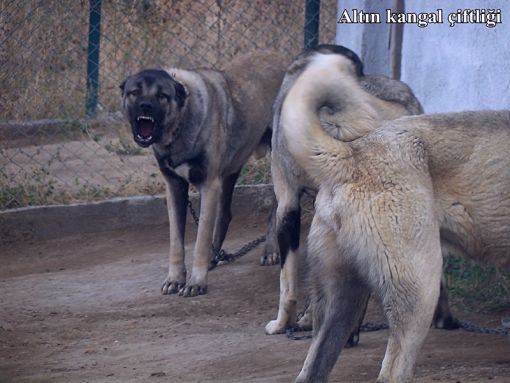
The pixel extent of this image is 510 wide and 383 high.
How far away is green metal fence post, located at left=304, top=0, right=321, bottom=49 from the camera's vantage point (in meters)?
8.38

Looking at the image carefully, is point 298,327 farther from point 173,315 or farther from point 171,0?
point 171,0

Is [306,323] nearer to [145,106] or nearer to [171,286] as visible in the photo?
[171,286]

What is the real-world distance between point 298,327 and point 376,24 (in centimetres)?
303

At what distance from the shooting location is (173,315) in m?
6.15

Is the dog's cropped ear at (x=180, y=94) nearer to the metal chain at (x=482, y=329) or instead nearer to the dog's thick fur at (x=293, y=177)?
the dog's thick fur at (x=293, y=177)

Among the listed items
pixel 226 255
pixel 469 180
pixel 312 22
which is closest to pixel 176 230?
pixel 226 255

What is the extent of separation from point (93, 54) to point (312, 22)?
2.01m

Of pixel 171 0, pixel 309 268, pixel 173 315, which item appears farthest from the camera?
pixel 171 0

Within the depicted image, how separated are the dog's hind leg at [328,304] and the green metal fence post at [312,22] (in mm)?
4417

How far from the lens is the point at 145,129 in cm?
654

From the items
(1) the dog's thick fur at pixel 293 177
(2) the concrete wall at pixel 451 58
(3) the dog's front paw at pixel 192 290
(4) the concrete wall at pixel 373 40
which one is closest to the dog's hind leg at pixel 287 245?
(1) the dog's thick fur at pixel 293 177

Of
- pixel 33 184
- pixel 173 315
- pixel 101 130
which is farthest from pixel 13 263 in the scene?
pixel 101 130

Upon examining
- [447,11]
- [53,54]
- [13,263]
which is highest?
[447,11]

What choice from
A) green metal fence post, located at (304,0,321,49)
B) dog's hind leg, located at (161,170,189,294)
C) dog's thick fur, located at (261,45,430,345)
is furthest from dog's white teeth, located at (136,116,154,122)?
green metal fence post, located at (304,0,321,49)
